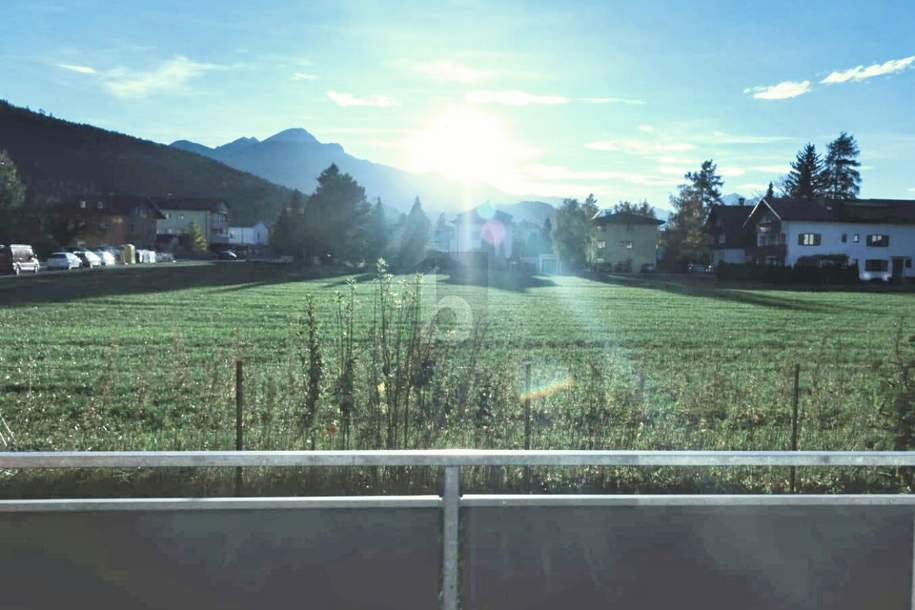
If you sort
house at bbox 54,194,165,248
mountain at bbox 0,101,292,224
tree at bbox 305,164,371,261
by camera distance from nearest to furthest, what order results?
1. tree at bbox 305,164,371,261
2. house at bbox 54,194,165,248
3. mountain at bbox 0,101,292,224

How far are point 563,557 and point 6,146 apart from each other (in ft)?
579

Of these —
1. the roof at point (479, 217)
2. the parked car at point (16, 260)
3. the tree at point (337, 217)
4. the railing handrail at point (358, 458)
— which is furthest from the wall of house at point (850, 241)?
the railing handrail at point (358, 458)

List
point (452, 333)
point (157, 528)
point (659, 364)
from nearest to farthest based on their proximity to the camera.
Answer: point (157, 528) < point (452, 333) < point (659, 364)

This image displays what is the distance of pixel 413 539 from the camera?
4602mm

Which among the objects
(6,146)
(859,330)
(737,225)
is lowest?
(859,330)

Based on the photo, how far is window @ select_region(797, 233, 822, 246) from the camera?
83062 mm

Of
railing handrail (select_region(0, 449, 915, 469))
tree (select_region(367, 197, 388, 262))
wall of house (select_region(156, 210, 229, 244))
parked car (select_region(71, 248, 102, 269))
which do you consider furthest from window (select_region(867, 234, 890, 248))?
wall of house (select_region(156, 210, 229, 244))

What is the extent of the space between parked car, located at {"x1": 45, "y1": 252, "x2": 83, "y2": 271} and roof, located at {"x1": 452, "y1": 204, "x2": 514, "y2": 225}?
157 feet

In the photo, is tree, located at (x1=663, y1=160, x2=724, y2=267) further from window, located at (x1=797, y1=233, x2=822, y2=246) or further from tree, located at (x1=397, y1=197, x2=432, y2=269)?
tree, located at (x1=397, y1=197, x2=432, y2=269)

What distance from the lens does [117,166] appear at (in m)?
165

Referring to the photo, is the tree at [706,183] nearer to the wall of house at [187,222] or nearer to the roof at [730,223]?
the roof at [730,223]

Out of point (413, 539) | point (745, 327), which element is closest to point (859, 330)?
point (745, 327)

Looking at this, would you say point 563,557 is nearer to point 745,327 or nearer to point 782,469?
point 782,469

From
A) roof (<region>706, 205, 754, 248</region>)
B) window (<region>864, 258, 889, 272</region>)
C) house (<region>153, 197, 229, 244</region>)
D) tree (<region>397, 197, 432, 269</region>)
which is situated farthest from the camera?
house (<region>153, 197, 229, 244</region>)
